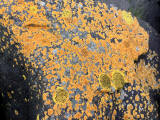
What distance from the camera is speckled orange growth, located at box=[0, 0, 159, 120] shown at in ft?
12.3

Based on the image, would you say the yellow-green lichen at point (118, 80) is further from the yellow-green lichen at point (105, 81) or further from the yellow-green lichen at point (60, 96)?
the yellow-green lichen at point (60, 96)

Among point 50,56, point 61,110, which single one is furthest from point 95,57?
point 61,110

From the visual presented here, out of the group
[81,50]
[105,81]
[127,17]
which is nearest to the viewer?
[105,81]

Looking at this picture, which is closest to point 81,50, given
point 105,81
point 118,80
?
point 105,81

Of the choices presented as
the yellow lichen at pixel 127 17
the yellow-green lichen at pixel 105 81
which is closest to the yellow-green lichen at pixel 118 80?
the yellow-green lichen at pixel 105 81

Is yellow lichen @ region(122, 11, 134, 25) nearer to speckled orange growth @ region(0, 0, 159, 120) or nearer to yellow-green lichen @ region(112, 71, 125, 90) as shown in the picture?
speckled orange growth @ region(0, 0, 159, 120)

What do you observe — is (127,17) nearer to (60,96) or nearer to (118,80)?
(118,80)

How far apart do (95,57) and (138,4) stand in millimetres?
4011

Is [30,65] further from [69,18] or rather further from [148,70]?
[148,70]

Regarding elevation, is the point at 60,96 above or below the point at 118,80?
below

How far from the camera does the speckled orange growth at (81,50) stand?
12.3ft

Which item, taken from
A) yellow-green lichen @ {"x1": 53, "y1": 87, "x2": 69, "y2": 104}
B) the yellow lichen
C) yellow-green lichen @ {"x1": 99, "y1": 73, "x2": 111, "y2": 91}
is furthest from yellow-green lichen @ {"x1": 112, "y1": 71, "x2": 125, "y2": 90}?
the yellow lichen

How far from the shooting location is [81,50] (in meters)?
4.15

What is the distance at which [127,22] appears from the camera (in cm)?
494
